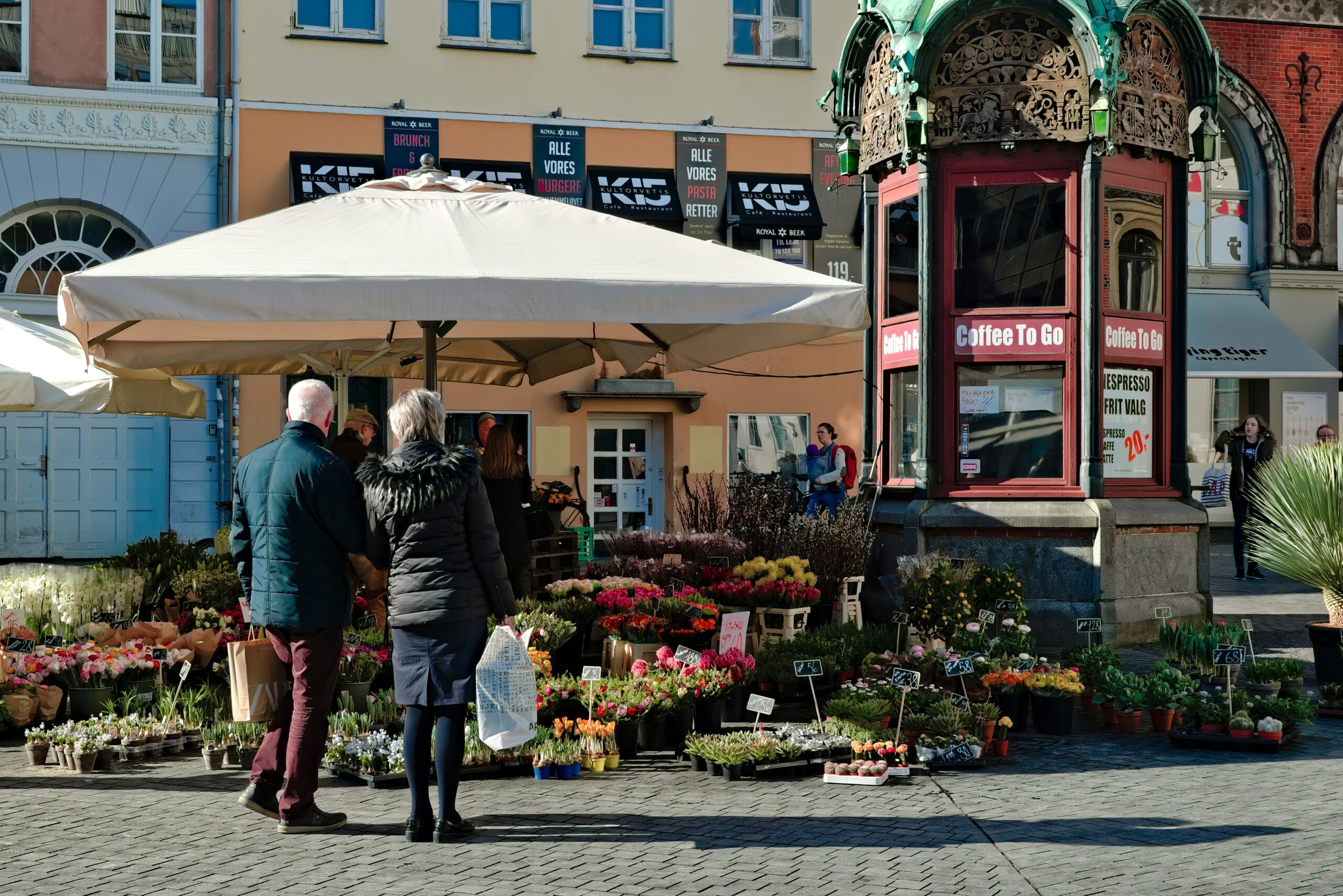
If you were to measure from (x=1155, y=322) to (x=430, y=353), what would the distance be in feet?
20.2

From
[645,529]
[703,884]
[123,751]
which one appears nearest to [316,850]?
[703,884]

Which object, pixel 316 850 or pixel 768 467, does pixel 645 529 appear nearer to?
pixel 316 850

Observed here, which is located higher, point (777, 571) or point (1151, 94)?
point (1151, 94)

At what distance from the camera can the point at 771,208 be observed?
20.8 metres

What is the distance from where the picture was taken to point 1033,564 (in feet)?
34.4

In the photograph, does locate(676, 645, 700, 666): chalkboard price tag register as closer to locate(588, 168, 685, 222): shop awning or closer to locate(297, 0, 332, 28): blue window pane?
locate(588, 168, 685, 222): shop awning

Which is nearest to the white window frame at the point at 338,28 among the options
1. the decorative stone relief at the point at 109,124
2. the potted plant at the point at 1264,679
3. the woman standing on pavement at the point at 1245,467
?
the decorative stone relief at the point at 109,124

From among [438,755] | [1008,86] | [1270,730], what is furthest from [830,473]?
[438,755]

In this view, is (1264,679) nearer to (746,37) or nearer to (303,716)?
(303,716)

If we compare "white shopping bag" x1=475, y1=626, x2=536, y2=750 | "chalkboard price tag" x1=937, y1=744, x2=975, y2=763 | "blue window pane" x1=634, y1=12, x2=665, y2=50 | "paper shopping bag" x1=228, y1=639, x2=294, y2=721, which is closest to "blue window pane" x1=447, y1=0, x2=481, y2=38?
"blue window pane" x1=634, y1=12, x2=665, y2=50

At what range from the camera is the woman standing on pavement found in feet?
51.5

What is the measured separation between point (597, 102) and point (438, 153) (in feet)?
7.98

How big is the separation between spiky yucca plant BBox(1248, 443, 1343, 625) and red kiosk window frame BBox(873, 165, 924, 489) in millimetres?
3015

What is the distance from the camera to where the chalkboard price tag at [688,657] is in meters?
7.21
